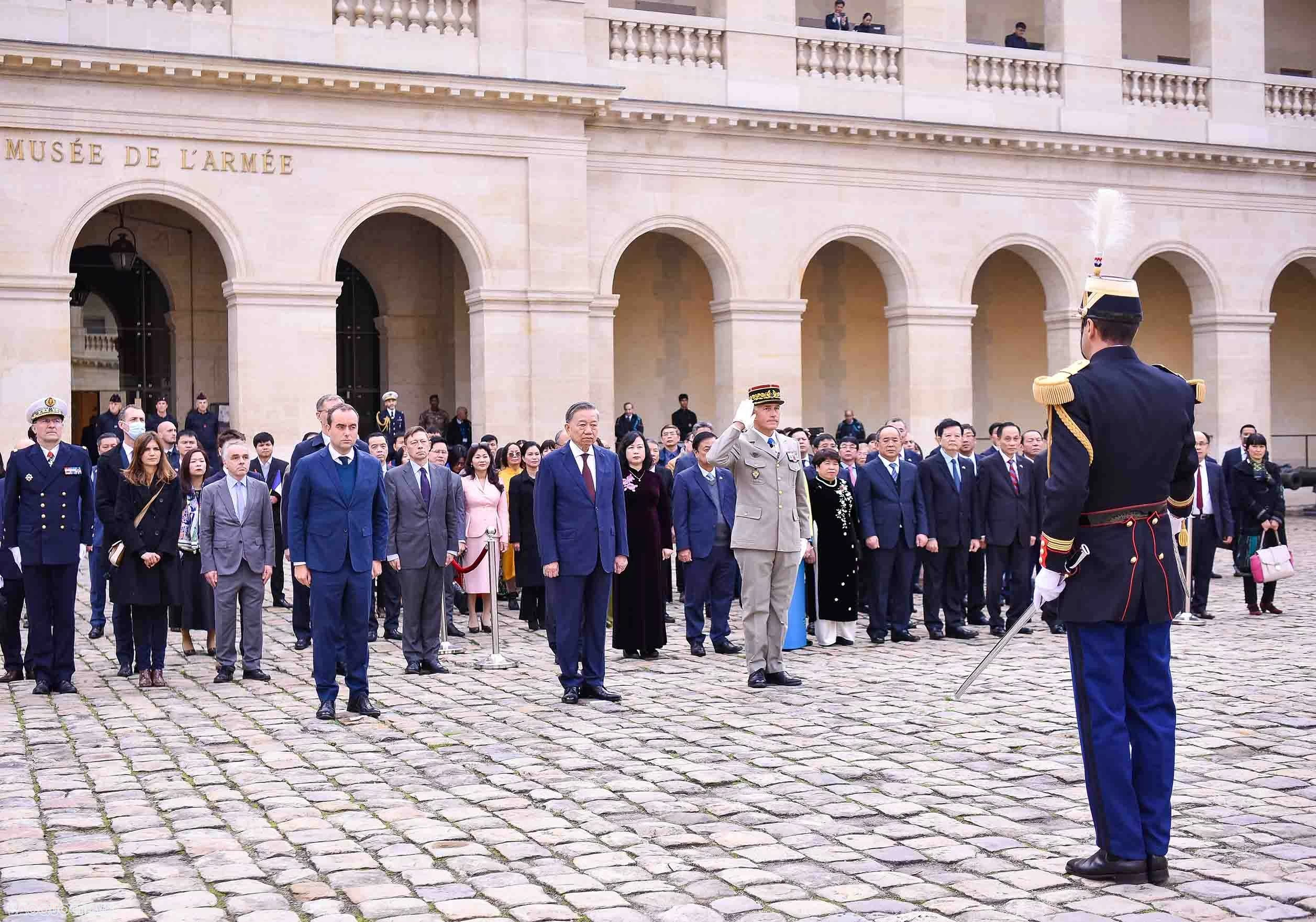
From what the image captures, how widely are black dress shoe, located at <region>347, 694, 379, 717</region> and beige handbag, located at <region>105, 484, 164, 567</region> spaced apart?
2.31 m

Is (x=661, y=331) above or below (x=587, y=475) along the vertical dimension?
above

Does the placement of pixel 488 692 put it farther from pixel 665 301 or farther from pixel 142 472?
pixel 665 301

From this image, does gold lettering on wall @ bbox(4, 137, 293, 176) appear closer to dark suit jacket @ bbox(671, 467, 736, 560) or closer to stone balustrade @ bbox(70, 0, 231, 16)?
stone balustrade @ bbox(70, 0, 231, 16)

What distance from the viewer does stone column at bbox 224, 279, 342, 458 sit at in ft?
65.0

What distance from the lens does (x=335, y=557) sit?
9.27 metres

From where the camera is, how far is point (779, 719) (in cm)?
892

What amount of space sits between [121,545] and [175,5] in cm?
1111

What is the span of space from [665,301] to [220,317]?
7.61 metres

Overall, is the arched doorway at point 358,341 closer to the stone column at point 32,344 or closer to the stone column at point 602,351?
the stone column at point 602,351

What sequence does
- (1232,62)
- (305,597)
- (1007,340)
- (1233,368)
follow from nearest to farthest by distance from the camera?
(305,597)
(1232,62)
(1233,368)
(1007,340)

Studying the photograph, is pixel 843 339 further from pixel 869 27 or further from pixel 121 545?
pixel 121 545

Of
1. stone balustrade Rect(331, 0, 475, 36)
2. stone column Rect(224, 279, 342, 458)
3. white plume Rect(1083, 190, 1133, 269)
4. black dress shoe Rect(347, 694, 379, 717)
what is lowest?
black dress shoe Rect(347, 694, 379, 717)

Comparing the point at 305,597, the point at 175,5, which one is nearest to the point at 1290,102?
the point at 175,5

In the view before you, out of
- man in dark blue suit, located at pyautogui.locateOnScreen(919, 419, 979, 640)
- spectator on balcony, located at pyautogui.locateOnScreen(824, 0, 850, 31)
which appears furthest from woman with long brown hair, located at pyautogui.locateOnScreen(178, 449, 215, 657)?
spectator on balcony, located at pyautogui.locateOnScreen(824, 0, 850, 31)
